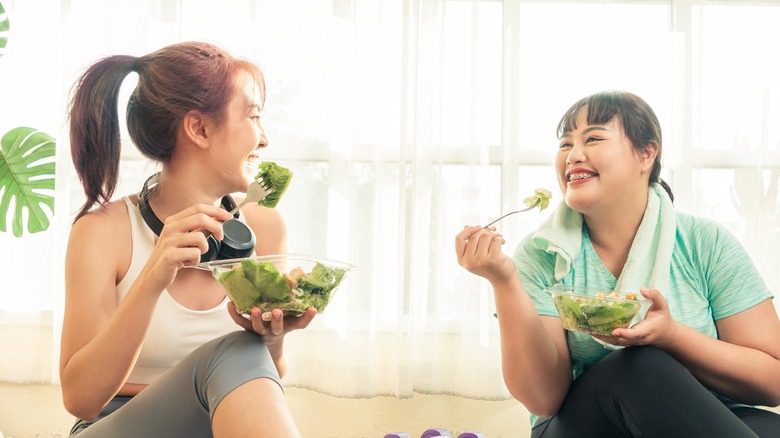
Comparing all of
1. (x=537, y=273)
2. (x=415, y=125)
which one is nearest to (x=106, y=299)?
(x=537, y=273)

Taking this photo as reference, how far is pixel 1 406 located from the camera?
2600 millimetres

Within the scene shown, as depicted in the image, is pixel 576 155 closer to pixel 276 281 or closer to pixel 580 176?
pixel 580 176

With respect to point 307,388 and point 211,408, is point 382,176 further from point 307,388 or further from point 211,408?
point 211,408

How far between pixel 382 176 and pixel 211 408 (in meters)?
1.56

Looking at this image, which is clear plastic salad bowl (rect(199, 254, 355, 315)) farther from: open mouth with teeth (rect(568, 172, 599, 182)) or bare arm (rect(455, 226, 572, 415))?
open mouth with teeth (rect(568, 172, 599, 182))

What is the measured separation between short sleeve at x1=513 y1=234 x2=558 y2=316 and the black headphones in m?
0.64

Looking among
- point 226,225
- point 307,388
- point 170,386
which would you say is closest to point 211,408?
point 170,386

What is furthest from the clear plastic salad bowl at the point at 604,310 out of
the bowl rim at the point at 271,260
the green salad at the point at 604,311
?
the bowl rim at the point at 271,260

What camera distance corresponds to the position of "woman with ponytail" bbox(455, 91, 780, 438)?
1385 mm

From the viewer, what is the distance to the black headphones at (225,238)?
54.7 inches

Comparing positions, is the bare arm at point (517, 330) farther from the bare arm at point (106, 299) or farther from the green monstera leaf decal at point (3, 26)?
the green monstera leaf decal at point (3, 26)

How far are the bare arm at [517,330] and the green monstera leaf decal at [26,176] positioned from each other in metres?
1.75

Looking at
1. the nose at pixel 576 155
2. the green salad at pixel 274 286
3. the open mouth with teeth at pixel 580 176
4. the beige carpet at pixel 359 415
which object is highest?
the nose at pixel 576 155

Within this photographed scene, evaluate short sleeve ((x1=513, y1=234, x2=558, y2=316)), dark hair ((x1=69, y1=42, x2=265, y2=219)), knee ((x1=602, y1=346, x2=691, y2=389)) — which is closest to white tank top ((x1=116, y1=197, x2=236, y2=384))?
dark hair ((x1=69, y1=42, x2=265, y2=219))
